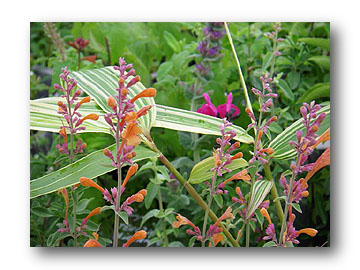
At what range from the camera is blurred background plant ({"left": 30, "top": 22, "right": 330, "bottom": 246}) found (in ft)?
4.04

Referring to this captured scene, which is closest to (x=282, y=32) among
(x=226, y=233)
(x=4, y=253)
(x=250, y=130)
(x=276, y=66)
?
(x=276, y=66)

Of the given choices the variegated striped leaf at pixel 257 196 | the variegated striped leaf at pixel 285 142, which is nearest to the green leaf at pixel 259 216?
the variegated striped leaf at pixel 257 196

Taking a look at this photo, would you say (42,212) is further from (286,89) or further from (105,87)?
(286,89)

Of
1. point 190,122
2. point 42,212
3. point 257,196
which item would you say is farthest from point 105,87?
point 257,196

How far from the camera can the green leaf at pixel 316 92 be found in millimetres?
1307

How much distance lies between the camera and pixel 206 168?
1.14m

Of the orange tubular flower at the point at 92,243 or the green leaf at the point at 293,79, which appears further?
the green leaf at the point at 293,79

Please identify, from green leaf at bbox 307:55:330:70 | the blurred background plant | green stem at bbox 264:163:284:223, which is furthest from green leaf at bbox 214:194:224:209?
green leaf at bbox 307:55:330:70

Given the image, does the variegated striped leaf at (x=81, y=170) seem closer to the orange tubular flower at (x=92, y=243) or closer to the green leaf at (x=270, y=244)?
the orange tubular flower at (x=92, y=243)

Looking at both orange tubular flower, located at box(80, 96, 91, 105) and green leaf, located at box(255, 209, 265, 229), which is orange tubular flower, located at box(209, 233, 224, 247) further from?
orange tubular flower, located at box(80, 96, 91, 105)

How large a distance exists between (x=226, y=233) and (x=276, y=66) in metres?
0.47

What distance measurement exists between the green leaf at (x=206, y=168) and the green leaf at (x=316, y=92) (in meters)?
0.28

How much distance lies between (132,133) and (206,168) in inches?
7.7

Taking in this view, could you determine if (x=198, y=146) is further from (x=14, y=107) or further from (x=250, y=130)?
(x=14, y=107)
